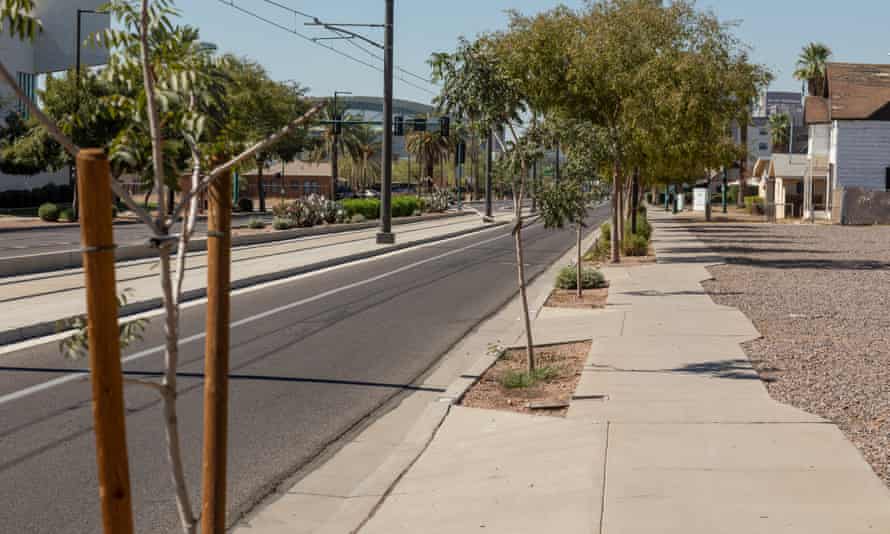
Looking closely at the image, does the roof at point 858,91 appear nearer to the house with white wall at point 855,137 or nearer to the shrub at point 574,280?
the house with white wall at point 855,137

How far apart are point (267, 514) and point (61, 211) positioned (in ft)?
164

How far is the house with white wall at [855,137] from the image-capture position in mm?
57906

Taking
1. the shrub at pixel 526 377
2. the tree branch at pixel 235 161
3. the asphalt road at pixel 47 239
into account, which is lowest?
the asphalt road at pixel 47 239

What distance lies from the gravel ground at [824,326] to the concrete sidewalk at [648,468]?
329 millimetres

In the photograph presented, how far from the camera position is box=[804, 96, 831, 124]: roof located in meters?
62.1

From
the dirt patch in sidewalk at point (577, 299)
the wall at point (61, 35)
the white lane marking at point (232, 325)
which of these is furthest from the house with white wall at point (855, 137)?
the wall at point (61, 35)

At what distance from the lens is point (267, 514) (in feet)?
22.9

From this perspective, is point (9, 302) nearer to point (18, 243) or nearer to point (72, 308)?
point (72, 308)

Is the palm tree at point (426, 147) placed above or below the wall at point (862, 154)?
above

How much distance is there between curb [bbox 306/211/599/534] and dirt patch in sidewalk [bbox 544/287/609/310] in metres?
5.77

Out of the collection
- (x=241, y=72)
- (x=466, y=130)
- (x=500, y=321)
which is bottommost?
(x=500, y=321)

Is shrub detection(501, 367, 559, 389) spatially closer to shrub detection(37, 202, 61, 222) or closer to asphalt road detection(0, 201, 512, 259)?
asphalt road detection(0, 201, 512, 259)

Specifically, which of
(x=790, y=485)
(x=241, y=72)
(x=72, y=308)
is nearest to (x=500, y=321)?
(x=72, y=308)

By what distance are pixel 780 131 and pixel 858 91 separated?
7116 cm
